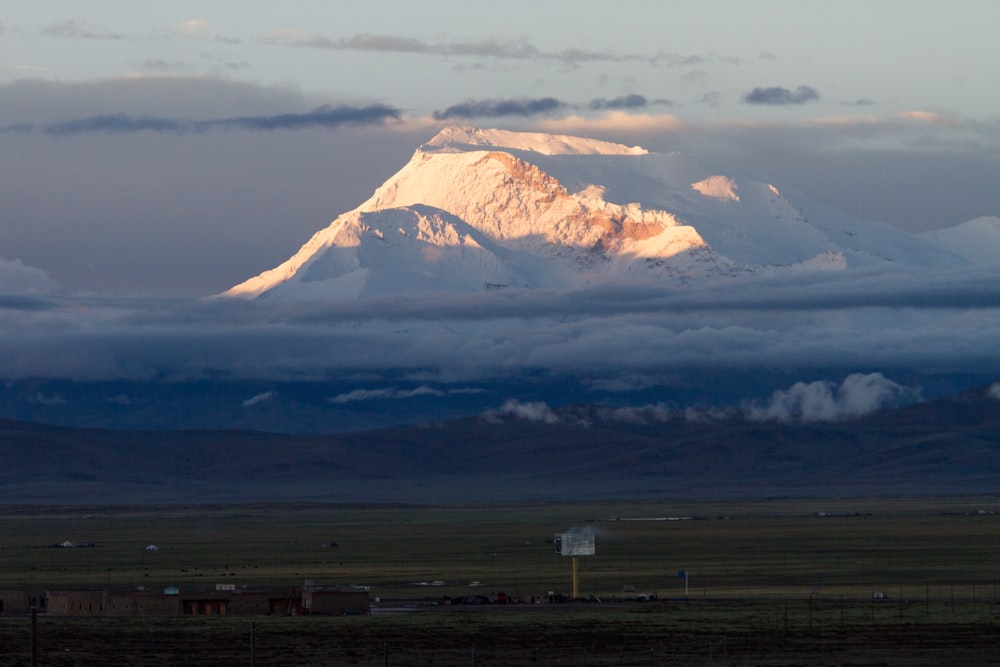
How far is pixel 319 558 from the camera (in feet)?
486

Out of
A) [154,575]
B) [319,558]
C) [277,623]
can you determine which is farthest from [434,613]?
[319,558]

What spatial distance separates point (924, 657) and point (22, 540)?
12744 centimetres

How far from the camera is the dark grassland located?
73250 millimetres

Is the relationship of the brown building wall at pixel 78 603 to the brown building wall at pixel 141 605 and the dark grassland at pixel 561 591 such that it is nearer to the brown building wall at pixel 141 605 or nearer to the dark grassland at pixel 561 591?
the brown building wall at pixel 141 605

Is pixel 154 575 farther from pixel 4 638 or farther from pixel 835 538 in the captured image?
pixel 835 538

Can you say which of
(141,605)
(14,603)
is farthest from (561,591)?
(14,603)

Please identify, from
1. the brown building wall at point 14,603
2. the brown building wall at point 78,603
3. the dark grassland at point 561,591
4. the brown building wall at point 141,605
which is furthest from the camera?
the brown building wall at point 14,603

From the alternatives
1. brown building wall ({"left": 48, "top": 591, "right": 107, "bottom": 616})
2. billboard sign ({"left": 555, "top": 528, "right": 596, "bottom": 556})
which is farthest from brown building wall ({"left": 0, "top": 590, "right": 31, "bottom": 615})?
billboard sign ({"left": 555, "top": 528, "right": 596, "bottom": 556})

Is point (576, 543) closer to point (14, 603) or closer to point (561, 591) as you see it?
point (561, 591)

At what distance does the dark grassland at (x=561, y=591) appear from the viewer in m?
73.2

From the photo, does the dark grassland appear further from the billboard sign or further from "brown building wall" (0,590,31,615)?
"brown building wall" (0,590,31,615)

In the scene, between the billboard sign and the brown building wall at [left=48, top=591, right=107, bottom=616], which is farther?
the billboard sign

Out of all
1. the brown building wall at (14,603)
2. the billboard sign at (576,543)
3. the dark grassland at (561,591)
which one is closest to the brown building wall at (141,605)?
the dark grassland at (561,591)

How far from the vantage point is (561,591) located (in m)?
108
